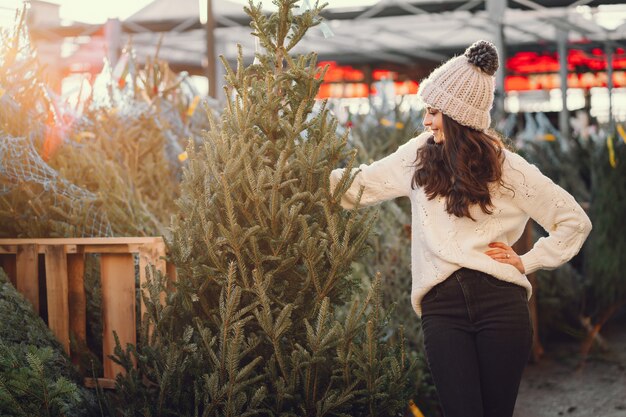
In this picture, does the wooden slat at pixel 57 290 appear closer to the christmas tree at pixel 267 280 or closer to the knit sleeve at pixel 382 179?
the christmas tree at pixel 267 280

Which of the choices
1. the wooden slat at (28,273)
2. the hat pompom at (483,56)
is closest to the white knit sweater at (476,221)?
the hat pompom at (483,56)

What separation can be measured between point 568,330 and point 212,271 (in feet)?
19.0

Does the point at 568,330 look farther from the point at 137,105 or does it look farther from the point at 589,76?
the point at 589,76

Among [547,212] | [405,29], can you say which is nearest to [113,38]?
[405,29]

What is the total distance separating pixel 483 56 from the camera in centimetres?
326

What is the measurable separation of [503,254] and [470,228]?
5.9 inches

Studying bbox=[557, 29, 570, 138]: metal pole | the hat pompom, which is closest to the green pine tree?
the hat pompom

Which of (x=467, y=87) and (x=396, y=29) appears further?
(x=396, y=29)

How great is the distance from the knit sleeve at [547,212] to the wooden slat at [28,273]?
7.57 ft

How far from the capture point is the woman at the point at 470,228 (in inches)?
121

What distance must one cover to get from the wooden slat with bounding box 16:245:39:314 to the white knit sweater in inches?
67.0

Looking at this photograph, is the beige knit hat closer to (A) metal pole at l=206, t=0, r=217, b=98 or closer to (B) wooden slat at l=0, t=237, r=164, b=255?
(B) wooden slat at l=0, t=237, r=164, b=255

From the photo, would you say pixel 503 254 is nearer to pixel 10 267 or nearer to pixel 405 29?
pixel 10 267

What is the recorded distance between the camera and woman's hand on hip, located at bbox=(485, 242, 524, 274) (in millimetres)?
3182
